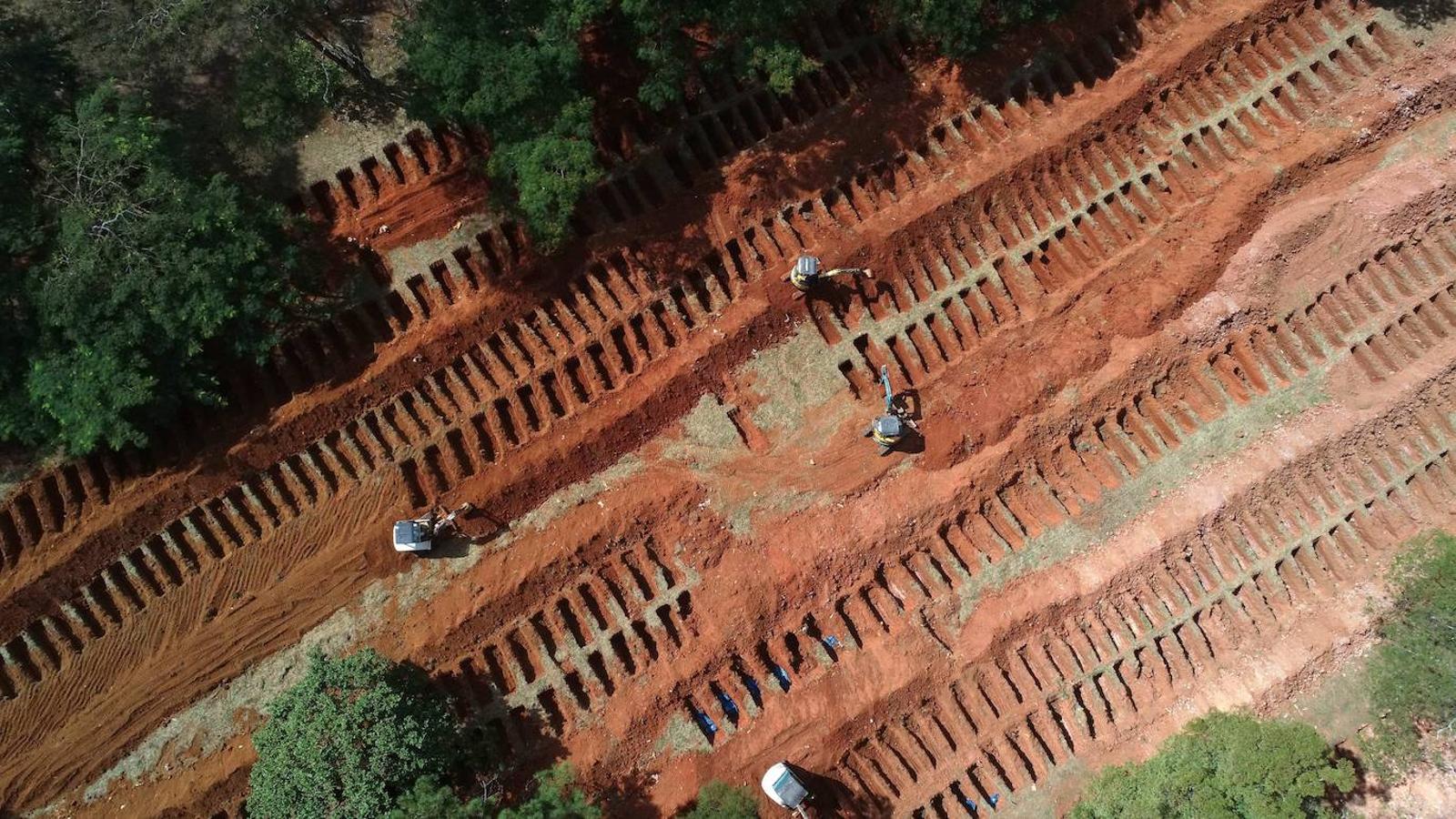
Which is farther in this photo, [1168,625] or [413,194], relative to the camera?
[413,194]

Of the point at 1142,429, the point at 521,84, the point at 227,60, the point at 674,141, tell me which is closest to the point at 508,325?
the point at 521,84

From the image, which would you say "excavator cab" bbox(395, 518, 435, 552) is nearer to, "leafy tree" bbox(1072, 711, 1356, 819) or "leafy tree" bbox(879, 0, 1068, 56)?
"leafy tree" bbox(1072, 711, 1356, 819)

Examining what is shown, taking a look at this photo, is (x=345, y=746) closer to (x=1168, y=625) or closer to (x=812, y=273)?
(x=812, y=273)

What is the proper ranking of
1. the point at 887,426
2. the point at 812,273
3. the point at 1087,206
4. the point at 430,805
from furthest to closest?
1. the point at 1087,206
2. the point at 812,273
3. the point at 887,426
4. the point at 430,805

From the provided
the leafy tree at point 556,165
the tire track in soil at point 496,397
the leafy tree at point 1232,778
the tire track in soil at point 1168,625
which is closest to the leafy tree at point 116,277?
the tire track in soil at point 496,397

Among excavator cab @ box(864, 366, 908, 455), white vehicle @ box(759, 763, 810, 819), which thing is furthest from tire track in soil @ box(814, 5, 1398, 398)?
white vehicle @ box(759, 763, 810, 819)

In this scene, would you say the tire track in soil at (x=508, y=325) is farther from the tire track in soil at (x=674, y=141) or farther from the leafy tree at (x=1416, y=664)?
the leafy tree at (x=1416, y=664)
